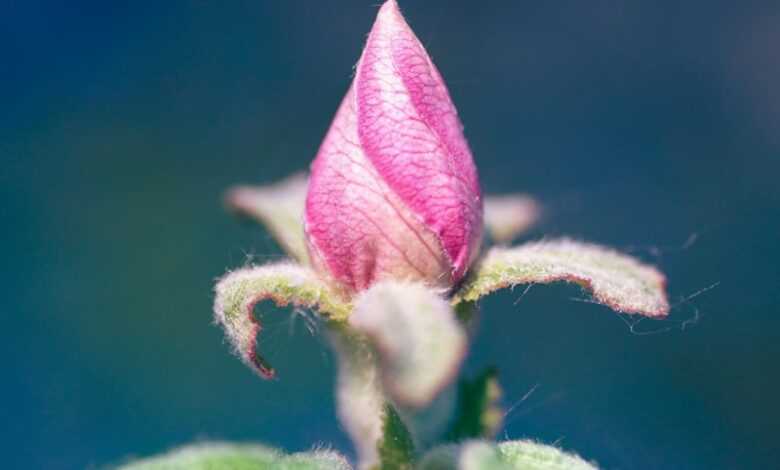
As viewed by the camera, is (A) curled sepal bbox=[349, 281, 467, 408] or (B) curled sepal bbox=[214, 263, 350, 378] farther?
(B) curled sepal bbox=[214, 263, 350, 378]

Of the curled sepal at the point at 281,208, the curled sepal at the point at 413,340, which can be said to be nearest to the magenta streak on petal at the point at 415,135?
the curled sepal at the point at 413,340

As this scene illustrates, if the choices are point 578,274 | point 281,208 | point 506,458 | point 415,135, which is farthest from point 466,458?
point 281,208

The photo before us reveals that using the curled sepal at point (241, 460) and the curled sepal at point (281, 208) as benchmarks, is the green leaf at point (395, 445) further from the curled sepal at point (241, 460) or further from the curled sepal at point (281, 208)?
the curled sepal at point (281, 208)


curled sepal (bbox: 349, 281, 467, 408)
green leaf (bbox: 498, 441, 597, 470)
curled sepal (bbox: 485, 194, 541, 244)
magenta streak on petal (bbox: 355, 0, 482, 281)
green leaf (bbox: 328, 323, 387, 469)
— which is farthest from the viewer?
curled sepal (bbox: 485, 194, 541, 244)

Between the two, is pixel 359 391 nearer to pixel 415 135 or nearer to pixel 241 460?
pixel 241 460

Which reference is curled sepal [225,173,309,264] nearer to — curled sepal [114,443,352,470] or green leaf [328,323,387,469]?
green leaf [328,323,387,469]

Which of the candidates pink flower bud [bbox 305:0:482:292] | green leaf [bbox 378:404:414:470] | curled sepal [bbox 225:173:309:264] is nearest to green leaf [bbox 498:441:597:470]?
green leaf [bbox 378:404:414:470]
